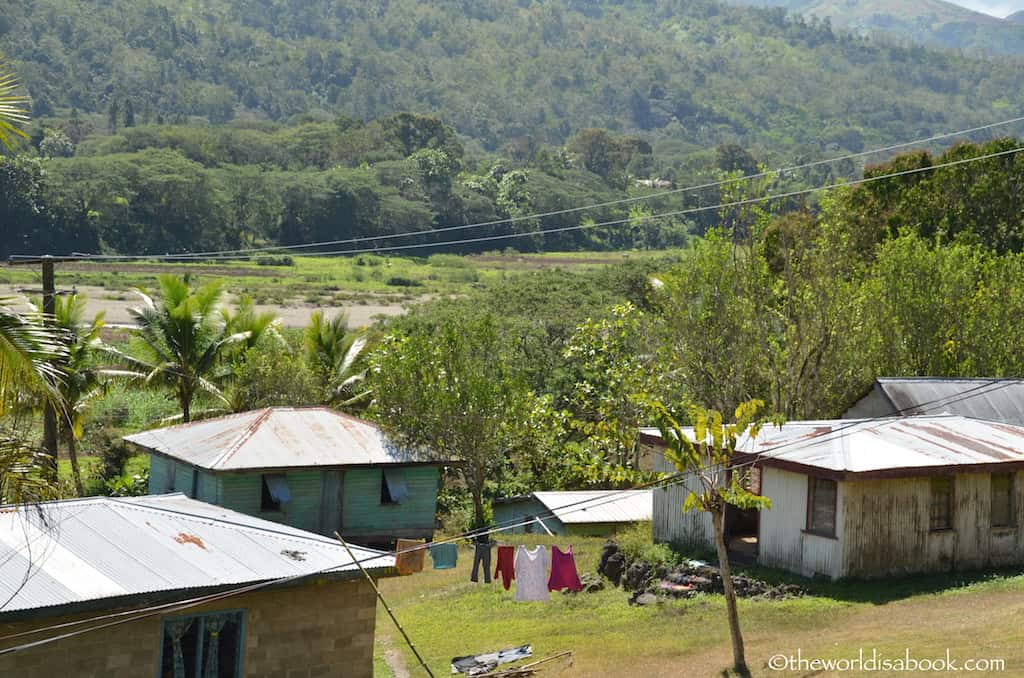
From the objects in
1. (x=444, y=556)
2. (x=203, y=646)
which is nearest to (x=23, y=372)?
(x=203, y=646)

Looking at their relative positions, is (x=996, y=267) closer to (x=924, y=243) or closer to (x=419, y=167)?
(x=924, y=243)

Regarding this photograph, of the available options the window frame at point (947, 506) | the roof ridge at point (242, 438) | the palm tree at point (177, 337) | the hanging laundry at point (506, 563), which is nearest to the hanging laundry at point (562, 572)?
the hanging laundry at point (506, 563)

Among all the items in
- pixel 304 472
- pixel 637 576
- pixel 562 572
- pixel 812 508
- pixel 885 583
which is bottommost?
pixel 637 576

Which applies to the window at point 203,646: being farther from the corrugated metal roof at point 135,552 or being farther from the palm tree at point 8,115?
the palm tree at point 8,115

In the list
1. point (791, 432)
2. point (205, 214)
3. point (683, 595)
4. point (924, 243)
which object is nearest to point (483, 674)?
point (683, 595)

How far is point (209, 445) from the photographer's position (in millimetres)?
30969

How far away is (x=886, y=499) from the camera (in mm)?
21391

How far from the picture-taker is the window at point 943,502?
21.9 m

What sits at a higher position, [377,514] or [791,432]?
[791,432]

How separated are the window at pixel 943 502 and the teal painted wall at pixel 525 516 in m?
11.8

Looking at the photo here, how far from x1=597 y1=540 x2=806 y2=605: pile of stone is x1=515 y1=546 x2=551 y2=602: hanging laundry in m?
2.47

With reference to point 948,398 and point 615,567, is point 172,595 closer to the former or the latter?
point 615,567

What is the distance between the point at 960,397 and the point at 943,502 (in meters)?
6.95

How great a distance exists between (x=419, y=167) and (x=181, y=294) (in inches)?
4994
